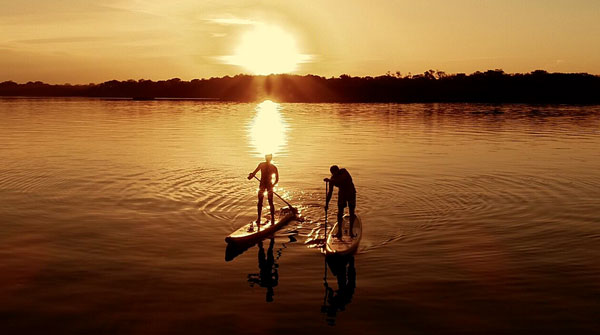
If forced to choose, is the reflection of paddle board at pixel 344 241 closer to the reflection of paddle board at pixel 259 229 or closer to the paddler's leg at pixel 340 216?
the paddler's leg at pixel 340 216

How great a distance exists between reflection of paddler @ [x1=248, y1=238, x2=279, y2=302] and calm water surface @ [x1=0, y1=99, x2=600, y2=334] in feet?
0.30

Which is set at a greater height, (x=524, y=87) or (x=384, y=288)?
(x=524, y=87)

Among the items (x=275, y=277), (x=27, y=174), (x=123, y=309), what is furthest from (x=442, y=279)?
(x=27, y=174)

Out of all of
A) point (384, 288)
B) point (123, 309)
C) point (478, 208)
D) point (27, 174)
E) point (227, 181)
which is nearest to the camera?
point (123, 309)

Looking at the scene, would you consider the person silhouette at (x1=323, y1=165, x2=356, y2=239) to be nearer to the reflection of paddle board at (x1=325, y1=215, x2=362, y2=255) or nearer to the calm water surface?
the reflection of paddle board at (x1=325, y1=215, x2=362, y2=255)

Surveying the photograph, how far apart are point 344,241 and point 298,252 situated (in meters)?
1.61

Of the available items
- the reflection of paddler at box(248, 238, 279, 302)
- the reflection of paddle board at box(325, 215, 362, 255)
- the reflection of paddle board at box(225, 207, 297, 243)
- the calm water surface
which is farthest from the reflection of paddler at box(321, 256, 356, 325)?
the reflection of paddle board at box(225, 207, 297, 243)

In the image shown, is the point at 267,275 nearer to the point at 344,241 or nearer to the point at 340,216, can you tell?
the point at 344,241

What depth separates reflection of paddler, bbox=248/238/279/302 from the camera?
13820 mm

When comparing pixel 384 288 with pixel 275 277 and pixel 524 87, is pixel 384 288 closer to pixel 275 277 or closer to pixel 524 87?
pixel 275 277

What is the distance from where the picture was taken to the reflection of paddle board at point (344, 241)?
1591 cm

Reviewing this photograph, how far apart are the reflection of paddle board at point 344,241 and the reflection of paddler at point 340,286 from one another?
22 cm

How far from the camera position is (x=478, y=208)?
22.9 metres

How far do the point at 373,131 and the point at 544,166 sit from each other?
33.0 meters
